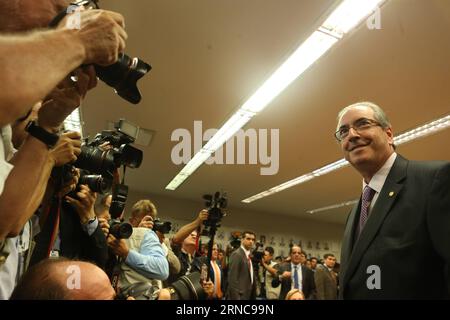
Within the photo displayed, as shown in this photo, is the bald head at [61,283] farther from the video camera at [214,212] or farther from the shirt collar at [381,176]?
the video camera at [214,212]

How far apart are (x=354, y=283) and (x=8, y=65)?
124 cm

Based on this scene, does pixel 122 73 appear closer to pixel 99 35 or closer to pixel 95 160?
pixel 99 35

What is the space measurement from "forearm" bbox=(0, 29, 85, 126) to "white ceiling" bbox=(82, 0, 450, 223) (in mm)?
2104

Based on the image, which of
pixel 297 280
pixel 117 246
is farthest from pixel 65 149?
pixel 297 280

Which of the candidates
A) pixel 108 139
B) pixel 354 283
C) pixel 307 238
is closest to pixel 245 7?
pixel 108 139

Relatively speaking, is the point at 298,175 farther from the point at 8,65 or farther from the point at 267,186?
the point at 8,65

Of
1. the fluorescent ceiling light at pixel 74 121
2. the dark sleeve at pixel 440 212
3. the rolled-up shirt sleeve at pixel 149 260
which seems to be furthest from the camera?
the fluorescent ceiling light at pixel 74 121

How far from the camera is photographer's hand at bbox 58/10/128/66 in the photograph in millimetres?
662

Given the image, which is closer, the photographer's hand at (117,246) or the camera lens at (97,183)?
the camera lens at (97,183)

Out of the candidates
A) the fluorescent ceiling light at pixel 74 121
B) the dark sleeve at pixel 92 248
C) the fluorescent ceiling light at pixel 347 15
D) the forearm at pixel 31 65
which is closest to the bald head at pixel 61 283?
the forearm at pixel 31 65

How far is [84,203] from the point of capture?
4.39ft

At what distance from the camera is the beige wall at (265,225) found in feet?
32.9

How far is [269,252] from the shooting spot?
7.71 meters

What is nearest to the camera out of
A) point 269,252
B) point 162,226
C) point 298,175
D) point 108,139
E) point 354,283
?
point 354,283
